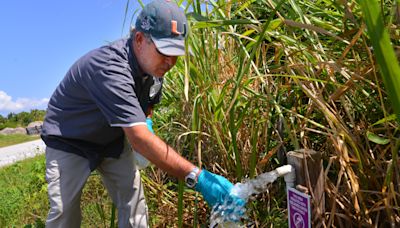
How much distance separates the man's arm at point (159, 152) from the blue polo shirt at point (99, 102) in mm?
42

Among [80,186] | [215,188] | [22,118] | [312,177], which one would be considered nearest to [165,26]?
[215,188]

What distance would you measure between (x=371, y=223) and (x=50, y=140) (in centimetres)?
147

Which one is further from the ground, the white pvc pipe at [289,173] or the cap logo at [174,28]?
the cap logo at [174,28]

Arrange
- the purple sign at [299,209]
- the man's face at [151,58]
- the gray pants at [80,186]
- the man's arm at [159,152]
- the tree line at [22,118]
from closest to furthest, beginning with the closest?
the purple sign at [299,209], the man's arm at [159,152], the man's face at [151,58], the gray pants at [80,186], the tree line at [22,118]

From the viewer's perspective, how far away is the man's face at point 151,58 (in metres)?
1.75

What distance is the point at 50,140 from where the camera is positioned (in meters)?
2.14

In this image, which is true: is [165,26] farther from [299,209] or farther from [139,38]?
[299,209]

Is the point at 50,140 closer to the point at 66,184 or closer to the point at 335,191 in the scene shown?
the point at 66,184

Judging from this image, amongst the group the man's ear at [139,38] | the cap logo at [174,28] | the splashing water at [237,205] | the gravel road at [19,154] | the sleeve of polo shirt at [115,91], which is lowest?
the gravel road at [19,154]

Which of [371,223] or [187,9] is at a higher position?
[187,9]

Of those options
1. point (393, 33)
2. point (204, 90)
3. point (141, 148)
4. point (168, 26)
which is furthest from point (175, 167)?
point (393, 33)

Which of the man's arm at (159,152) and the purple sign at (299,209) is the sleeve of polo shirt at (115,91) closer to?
the man's arm at (159,152)

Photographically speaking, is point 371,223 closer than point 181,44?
Yes

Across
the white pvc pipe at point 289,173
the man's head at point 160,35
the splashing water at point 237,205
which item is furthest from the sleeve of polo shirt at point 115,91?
the white pvc pipe at point 289,173
